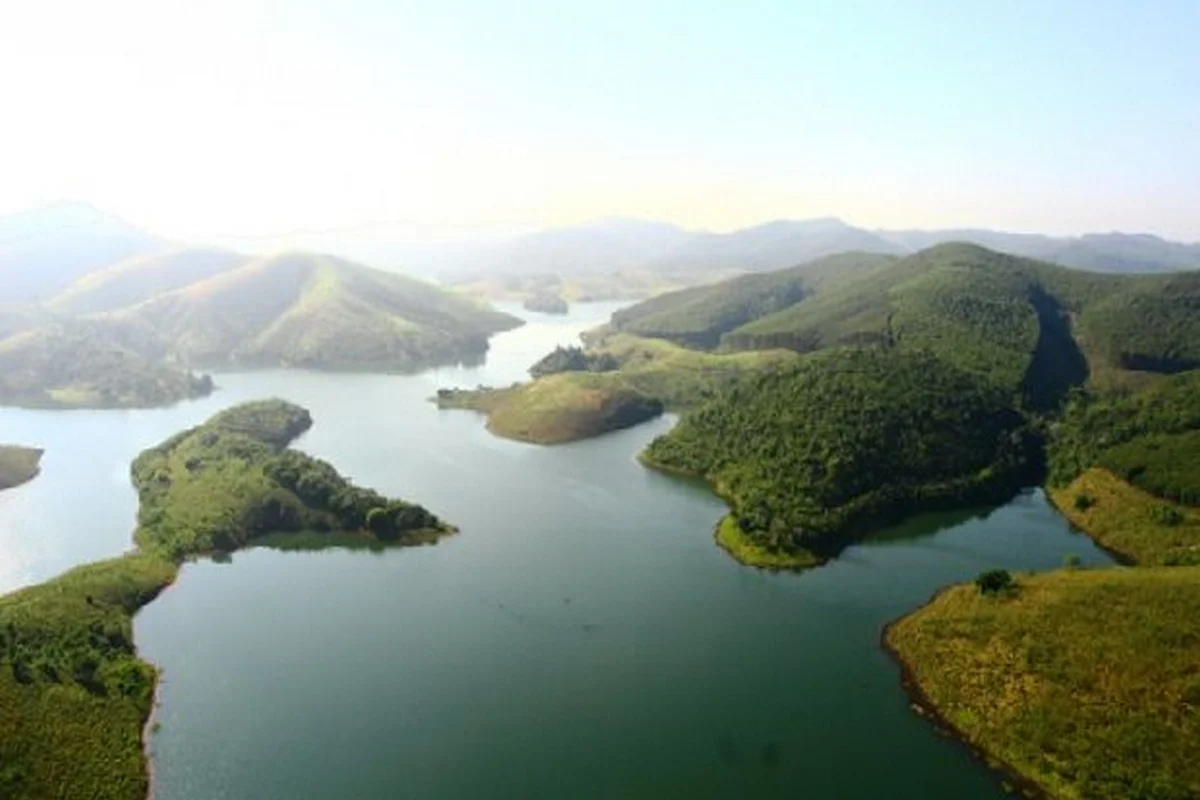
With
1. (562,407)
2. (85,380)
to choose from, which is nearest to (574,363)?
(562,407)

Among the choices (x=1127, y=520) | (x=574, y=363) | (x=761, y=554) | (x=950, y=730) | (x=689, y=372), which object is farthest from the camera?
(x=574, y=363)

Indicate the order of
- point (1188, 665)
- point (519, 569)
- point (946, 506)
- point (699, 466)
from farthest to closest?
point (699, 466), point (946, 506), point (519, 569), point (1188, 665)

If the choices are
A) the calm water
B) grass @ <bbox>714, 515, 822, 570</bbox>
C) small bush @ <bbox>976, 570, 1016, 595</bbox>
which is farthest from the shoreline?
grass @ <bbox>714, 515, 822, 570</bbox>

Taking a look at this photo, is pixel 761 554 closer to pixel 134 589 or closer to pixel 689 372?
pixel 134 589

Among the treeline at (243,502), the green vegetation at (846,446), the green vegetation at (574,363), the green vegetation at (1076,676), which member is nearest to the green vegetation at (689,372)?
the green vegetation at (574,363)

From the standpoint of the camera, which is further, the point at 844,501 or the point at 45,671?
the point at 844,501

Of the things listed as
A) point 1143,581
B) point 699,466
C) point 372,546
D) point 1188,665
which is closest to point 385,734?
point 372,546

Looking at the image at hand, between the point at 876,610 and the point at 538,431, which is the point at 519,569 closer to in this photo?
the point at 876,610

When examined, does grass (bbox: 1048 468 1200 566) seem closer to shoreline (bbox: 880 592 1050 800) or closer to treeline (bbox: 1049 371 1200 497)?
treeline (bbox: 1049 371 1200 497)
